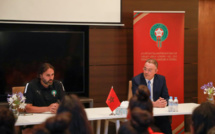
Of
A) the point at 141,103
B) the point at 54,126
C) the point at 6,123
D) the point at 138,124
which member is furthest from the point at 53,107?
the point at 54,126

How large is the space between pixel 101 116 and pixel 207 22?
15.1 feet

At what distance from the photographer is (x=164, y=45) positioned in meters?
5.77

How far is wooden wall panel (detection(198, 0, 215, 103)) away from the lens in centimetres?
758

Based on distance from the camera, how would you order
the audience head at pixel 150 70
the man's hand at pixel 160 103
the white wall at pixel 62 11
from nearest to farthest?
the man's hand at pixel 160 103
the audience head at pixel 150 70
the white wall at pixel 62 11

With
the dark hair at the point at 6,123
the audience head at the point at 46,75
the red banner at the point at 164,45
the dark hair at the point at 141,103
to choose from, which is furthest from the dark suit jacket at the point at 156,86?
the dark hair at the point at 6,123

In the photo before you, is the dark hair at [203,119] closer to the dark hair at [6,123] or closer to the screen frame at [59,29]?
the dark hair at [6,123]

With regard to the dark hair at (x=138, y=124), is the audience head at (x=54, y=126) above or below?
above

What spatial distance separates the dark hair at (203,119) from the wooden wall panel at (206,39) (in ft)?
18.1

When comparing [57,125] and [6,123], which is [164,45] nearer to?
[6,123]

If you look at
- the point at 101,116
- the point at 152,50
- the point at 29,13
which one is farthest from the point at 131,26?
the point at 101,116

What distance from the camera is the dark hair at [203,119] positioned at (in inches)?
85.4

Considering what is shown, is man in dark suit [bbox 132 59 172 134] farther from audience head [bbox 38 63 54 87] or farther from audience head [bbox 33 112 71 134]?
audience head [bbox 33 112 71 134]

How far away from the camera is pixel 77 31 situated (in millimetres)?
5805

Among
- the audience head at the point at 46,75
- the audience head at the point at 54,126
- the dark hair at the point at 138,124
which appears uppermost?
the audience head at the point at 46,75
